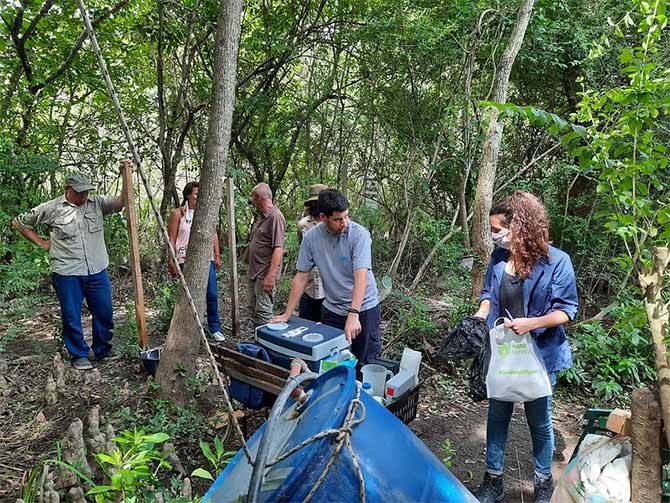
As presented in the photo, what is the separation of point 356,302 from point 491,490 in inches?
53.0

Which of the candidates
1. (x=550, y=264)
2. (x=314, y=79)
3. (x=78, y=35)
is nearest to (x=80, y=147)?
(x=78, y=35)

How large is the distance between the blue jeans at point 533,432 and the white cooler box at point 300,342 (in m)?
0.94

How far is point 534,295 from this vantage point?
248 cm

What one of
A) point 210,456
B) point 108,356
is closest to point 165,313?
point 108,356

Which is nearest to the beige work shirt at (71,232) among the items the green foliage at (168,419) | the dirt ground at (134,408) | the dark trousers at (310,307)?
the dirt ground at (134,408)

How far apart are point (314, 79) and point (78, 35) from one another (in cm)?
345

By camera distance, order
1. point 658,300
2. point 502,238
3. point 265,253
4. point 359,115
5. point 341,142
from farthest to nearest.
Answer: point 341,142
point 359,115
point 265,253
point 502,238
point 658,300

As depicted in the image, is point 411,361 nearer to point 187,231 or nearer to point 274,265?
point 274,265

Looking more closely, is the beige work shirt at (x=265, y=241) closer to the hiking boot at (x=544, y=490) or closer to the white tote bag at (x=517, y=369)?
the white tote bag at (x=517, y=369)

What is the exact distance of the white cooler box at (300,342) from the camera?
269cm

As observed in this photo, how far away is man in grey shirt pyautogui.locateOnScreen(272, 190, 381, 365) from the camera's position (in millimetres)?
3199

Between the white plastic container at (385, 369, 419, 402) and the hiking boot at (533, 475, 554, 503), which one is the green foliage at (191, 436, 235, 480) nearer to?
the white plastic container at (385, 369, 419, 402)

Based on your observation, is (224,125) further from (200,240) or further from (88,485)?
(88,485)

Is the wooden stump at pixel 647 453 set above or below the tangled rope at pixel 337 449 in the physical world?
below
